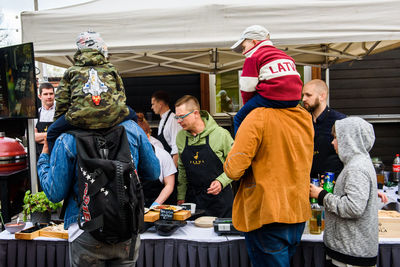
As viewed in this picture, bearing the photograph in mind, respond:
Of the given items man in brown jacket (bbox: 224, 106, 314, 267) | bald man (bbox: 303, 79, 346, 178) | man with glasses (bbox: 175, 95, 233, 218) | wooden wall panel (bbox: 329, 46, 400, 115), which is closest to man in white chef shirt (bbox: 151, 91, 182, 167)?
man with glasses (bbox: 175, 95, 233, 218)

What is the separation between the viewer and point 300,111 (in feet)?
5.91

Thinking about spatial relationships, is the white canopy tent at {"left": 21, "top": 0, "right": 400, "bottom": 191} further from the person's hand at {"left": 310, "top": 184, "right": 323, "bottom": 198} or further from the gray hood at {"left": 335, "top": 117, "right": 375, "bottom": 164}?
the person's hand at {"left": 310, "top": 184, "right": 323, "bottom": 198}

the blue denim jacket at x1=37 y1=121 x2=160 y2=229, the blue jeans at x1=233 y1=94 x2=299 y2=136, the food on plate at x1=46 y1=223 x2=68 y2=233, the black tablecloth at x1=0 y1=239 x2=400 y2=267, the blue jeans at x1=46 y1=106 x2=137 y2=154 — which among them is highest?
the blue jeans at x1=233 y1=94 x2=299 y2=136

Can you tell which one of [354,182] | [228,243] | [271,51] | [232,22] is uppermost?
[232,22]

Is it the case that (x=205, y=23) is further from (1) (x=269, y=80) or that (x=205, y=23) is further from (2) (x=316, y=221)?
(2) (x=316, y=221)

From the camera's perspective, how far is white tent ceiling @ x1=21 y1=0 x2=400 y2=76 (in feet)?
8.30

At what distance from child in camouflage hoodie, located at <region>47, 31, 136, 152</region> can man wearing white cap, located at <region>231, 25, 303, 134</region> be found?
0.64 metres

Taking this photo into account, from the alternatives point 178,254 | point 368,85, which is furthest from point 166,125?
point 368,85

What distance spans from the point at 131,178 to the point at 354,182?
1.16m

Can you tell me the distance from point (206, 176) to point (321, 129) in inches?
49.5

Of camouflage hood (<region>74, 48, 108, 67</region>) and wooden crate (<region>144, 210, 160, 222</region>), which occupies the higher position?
camouflage hood (<region>74, 48, 108, 67</region>)

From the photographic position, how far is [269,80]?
1.69 metres

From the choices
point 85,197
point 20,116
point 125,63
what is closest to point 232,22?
point 85,197

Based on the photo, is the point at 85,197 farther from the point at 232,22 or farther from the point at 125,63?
the point at 125,63
